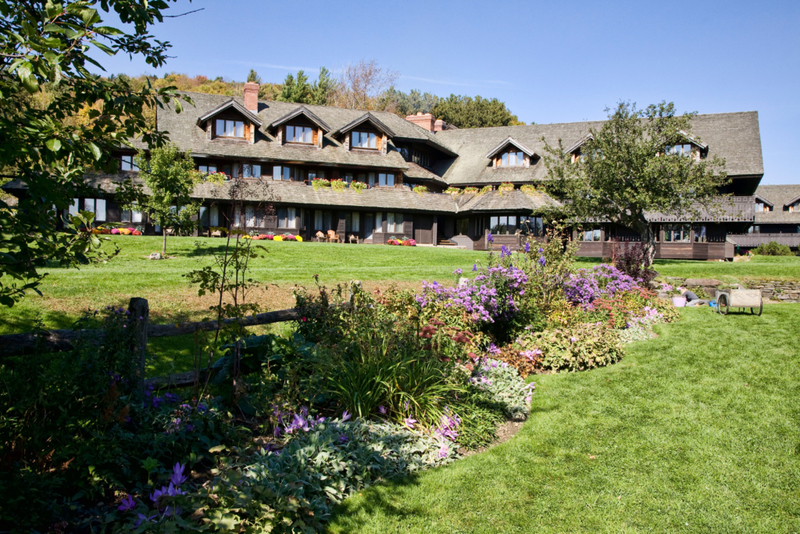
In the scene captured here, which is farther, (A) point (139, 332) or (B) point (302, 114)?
(B) point (302, 114)

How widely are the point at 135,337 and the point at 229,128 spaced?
108 feet

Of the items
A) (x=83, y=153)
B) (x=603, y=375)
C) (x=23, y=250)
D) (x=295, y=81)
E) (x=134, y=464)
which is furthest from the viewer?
(x=295, y=81)

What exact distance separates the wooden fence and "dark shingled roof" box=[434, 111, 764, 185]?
2921 centimetres

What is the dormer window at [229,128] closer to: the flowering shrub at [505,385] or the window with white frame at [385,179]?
the window with white frame at [385,179]

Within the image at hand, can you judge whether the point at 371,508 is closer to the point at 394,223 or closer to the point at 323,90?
the point at 394,223

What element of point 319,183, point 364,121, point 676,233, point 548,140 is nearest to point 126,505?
point 319,183

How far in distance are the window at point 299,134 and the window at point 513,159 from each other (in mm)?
14089

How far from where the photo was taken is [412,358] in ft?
20.9

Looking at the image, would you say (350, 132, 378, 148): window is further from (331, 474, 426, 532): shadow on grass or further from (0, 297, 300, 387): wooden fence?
(331, 474, 426, 532): shadow on grass

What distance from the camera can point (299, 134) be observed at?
3712 centimetres

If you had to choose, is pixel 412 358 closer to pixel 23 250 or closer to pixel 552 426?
pixel 552 426

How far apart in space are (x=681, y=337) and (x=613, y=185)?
16113 mm

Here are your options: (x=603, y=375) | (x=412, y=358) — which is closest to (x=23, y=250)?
(x=412, y=358)

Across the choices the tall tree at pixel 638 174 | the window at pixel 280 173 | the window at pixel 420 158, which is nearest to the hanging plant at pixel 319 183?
the window at pixel 280 173
